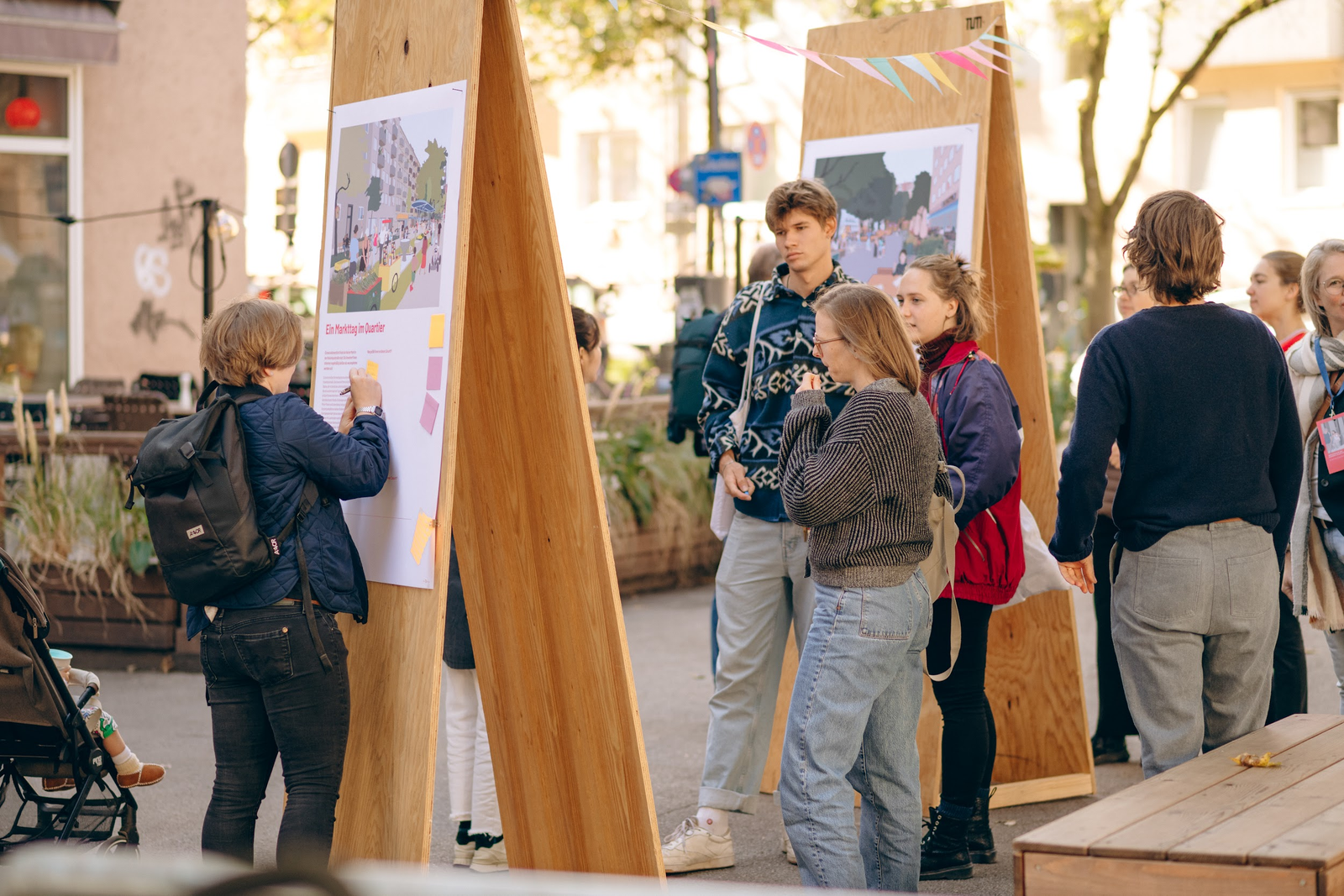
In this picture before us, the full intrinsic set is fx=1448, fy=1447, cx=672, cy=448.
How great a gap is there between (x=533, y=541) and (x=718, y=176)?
33.1 ft

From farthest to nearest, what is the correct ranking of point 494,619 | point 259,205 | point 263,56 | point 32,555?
point 259,205, point 263,56, point 32,555, point 494,619

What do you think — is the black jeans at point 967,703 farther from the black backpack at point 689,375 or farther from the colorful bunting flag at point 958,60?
the colorful bunting flag at point 958,60

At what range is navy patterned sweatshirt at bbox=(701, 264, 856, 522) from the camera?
14.8 feet

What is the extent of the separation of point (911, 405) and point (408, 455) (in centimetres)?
124

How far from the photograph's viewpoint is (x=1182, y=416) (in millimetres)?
3684

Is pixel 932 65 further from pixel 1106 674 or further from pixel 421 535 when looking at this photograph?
pixel 421 535

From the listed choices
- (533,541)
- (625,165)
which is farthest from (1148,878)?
(625,165)

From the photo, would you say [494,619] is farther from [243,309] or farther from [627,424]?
[627,424]

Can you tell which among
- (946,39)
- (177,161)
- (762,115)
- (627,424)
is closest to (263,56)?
(762,115)

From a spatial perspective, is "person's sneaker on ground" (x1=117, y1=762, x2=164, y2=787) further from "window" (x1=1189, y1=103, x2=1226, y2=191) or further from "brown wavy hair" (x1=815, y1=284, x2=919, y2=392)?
"window" (x1=1189, y1=103, x2=1226, y2=191)

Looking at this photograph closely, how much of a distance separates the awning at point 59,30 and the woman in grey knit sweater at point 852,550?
990cm

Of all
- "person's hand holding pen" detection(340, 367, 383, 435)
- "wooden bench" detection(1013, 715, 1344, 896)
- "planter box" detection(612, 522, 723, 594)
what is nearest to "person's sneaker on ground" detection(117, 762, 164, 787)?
"person's hand holding pen" detection(340, 367, 383, 435)

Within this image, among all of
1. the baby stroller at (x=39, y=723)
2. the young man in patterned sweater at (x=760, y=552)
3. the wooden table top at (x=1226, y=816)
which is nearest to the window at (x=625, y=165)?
the young man in patterned sweater at (x=760, y=552)

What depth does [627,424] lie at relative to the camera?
33.4 feet
